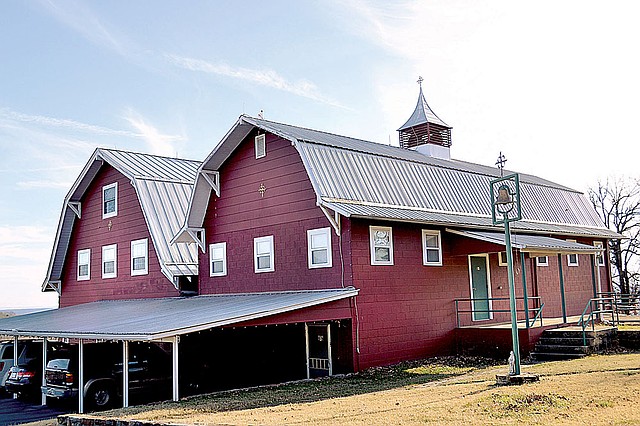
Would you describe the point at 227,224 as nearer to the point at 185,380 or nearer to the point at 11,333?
the point at 185,380

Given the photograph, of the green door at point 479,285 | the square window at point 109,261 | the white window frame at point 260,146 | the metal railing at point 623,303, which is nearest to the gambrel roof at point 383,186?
the white window frame at point 260,146

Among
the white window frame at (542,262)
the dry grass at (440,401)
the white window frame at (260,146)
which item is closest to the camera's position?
the dry grass at (440,401)

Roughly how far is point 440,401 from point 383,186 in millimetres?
8669

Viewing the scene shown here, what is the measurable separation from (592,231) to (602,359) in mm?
10272

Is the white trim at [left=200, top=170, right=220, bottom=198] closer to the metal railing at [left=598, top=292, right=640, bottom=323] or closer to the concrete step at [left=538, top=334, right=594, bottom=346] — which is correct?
the concrete step at [left=538, top=334, right=594, bottom=346]

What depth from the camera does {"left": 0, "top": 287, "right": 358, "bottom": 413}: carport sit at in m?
13.4

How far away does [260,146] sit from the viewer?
63.7 ft

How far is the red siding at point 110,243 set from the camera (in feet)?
76.8

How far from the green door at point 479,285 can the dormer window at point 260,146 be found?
22.4ft

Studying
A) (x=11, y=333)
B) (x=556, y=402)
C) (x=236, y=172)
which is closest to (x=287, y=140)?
(x=236, y=172)

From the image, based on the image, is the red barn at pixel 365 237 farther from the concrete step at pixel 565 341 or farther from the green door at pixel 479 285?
the concrete step at pixel 565 341

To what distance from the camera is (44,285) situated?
27953 millimetres

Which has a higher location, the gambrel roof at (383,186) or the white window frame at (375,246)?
the gambrel roof at (383,186)

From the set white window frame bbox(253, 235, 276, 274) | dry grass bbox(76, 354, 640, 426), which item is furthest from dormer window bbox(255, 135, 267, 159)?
dry grass bbox(76, 354, 640, 426)
